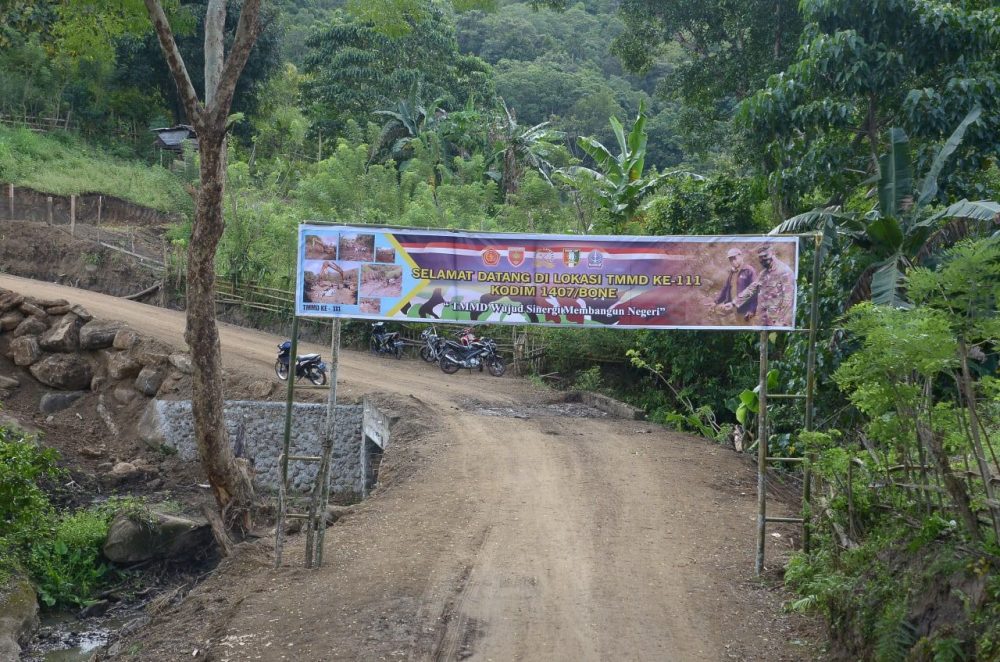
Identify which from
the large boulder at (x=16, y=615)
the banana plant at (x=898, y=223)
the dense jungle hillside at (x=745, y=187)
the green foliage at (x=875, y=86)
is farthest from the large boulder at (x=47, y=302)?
the banana plant at (x=898, y=223)

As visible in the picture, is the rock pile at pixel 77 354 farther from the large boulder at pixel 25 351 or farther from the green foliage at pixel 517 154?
the green foliage at pixel 517 154

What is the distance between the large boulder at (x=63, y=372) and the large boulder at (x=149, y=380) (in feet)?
4.46

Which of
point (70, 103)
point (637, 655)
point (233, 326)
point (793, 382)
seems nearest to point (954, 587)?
point (637, 655)

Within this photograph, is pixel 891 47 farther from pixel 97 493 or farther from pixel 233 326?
pixel 233 326

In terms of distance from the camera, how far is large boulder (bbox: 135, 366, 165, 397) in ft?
57.2

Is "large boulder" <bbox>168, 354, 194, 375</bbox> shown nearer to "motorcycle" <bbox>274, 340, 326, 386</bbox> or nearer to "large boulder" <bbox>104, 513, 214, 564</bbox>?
"motorcycle" <bbox>274, 340, 326, 386</bbox>

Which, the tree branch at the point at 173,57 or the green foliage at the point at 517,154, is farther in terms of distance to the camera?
the green foliage at the point at 517,154

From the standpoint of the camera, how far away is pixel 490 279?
8.04m

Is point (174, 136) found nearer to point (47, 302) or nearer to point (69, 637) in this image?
point (47, 302)

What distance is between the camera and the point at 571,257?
804 centimetres

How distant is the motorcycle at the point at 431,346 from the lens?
66.9ft

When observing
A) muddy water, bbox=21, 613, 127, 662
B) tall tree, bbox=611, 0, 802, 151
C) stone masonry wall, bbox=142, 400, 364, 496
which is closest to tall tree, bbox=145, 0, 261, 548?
muddy water, bbox=21, 613, 127, 662

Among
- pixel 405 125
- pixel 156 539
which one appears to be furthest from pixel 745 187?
pixel 405 125

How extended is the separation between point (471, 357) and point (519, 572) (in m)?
11.7
